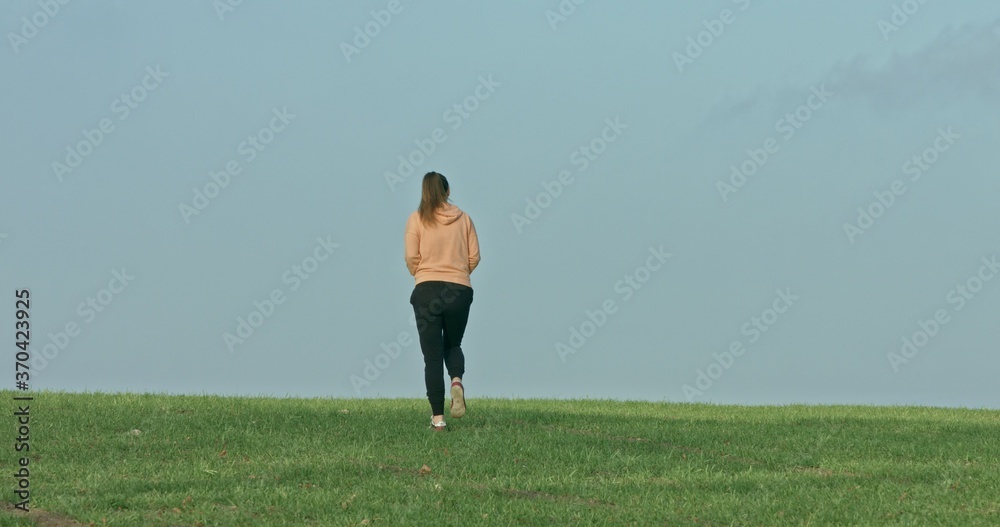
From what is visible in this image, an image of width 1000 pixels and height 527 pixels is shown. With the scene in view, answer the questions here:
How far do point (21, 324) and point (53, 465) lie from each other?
1.60 m

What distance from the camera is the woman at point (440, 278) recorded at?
41.4ft

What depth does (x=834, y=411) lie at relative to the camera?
18.2m

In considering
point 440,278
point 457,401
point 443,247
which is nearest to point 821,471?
point 457,401

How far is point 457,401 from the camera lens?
12.6m

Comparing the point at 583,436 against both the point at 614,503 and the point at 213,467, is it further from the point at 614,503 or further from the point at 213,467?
the point at 213,467

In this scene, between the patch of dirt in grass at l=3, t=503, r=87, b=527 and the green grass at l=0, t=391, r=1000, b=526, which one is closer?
the patch of dirt in grass at l=3, t=503, r=87, b=527

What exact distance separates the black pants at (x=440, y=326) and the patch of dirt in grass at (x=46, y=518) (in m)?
5.13

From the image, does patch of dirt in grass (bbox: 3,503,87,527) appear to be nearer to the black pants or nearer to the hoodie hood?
the black pants

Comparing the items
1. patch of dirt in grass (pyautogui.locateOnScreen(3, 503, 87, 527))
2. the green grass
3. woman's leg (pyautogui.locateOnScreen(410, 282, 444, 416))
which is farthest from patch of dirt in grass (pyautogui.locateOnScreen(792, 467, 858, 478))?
patch of dirt in grass (pyautogui.locateOnScreen(3, 503, 87, 527))

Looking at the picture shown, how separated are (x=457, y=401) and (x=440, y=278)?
1.54 metres

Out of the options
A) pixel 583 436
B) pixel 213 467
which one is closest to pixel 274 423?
pixel 213 467

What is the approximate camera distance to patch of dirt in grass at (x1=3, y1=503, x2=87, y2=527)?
27.3 feet

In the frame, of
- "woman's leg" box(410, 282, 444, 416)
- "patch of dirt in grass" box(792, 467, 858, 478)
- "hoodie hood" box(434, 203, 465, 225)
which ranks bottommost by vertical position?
"patch of dirt in grass" box(792, 467, 858, 478)

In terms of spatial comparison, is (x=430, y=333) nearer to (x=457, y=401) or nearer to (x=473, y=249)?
(x=457, y=401)
